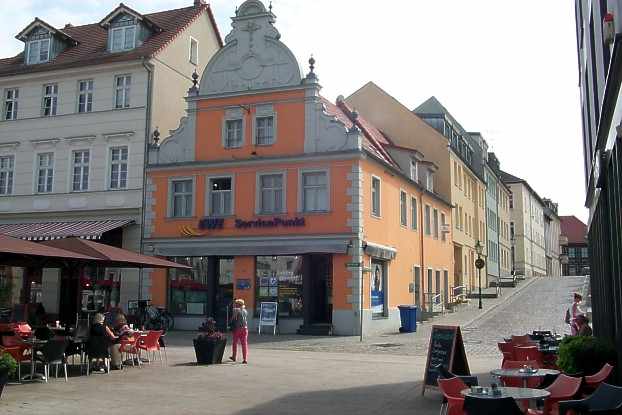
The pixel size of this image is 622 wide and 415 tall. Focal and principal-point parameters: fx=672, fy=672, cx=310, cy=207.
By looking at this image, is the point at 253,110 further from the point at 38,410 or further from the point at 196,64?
the point at 38,410

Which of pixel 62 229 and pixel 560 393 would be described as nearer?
pixel 560 393

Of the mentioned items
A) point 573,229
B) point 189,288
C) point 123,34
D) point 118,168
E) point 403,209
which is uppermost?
point 123,34

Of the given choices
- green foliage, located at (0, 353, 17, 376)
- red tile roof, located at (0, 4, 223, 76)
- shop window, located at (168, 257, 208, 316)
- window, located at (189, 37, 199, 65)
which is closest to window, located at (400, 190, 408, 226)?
shop window, located at (168, 257, 208, 316)

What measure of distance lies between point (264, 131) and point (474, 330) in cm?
1148

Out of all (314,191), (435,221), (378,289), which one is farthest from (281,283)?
(435,221)

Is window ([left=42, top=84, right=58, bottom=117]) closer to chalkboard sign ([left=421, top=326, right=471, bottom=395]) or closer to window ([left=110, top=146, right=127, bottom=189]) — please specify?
window ([left=110, top=146, right=127, bottom=189])

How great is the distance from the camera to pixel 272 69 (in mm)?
27016

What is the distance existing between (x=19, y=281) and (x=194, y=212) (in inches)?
363

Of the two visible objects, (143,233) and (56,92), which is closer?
(143,233)

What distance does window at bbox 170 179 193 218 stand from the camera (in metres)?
28.0

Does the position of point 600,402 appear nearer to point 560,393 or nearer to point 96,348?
point 560,393

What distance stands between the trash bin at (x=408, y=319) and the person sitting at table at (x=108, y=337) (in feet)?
46.0

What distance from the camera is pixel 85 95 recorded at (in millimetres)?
30844

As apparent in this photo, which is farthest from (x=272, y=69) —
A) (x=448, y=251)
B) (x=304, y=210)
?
(x=448, y=251)
